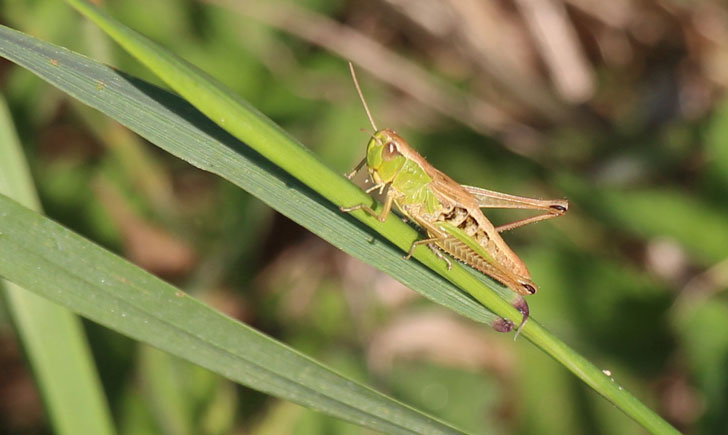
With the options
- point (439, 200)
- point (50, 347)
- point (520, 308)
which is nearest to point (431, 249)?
point (520, 308)

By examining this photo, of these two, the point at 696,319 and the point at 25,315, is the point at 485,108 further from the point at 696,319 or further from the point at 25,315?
the point at 25,315

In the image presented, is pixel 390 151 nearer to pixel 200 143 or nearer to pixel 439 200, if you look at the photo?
pixel 439 200

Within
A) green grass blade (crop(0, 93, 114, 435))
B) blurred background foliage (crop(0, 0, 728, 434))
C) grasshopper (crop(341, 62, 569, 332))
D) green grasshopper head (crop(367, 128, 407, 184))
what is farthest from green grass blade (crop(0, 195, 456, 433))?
blurred background foliage (crop(0, 0, 728, 434))

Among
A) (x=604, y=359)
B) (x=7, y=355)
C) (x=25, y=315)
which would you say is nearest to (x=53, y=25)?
(x=7, y=355)

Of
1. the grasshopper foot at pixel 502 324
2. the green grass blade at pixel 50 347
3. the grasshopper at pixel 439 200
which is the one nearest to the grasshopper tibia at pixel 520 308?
the grasshopper foot at pixel 502 324

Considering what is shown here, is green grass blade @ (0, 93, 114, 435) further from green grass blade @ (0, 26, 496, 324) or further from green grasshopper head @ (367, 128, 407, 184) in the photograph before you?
green grasshopper head @ (367, 128, 407, 184)

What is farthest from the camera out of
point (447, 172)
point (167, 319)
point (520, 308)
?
point (447, 172)
